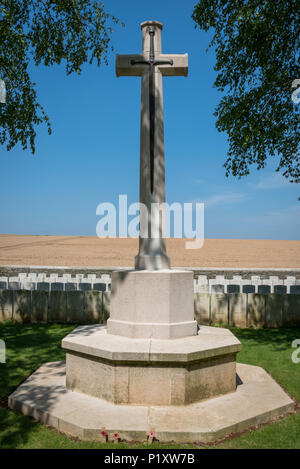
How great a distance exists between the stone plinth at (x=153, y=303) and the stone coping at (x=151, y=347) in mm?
123

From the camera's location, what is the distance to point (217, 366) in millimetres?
4598

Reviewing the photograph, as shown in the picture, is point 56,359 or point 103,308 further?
point 103,308

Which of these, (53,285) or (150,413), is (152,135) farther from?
(53,285)

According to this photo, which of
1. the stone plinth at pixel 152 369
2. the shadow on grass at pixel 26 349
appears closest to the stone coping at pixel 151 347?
the stone plinth at pixel 152 369

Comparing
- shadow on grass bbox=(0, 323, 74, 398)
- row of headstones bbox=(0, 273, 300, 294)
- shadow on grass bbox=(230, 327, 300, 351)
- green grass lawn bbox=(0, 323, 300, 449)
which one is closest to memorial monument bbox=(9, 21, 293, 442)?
green grass lawn bbox=(0, 323, 300, 449)

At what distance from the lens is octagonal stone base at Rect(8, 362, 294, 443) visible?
3678mm

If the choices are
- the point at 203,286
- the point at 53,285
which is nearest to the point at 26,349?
the point at 53,285

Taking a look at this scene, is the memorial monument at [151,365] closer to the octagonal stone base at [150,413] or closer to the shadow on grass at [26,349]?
the octagonal stone base at [150,413]

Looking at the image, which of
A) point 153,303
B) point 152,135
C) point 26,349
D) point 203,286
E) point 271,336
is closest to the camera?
point 153,303

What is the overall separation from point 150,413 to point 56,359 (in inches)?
114

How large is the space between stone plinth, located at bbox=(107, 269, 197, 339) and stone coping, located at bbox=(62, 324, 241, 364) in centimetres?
12

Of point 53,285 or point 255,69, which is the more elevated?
point 255,69

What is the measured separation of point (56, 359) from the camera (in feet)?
21.2
